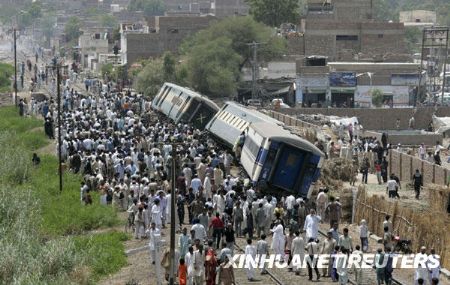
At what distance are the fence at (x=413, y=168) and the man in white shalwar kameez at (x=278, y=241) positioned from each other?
10.5 meters

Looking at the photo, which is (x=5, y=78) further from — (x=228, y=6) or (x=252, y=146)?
(x=252, y=146)

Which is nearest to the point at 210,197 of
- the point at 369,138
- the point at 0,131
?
the point at 369,138

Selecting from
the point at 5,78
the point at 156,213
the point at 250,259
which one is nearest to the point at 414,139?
the point at 156,213

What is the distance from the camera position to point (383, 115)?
59.3m

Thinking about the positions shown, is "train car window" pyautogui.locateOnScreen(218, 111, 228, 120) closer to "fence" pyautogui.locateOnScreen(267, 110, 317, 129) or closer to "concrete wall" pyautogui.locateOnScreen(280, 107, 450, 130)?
"fence" pyautogui.locateOnScreen(267, 110, 317, 129)

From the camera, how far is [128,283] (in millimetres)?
23484

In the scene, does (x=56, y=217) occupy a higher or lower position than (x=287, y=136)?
lower

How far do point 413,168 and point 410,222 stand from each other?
10.4 m

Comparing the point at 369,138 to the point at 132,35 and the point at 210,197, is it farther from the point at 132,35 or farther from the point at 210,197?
the point at 132,35

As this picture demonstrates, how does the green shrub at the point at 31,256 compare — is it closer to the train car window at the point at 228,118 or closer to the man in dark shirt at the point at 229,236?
the man in dark shirt at the point at 229,236

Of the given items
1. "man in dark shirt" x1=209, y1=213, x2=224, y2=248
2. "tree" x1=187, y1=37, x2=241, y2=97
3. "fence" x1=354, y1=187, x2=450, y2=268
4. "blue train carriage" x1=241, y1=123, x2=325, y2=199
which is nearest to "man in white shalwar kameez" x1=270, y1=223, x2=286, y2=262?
"man in dark shirt" x1=209, y1=213, x2=224, y2=248

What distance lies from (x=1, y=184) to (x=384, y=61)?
130 feet

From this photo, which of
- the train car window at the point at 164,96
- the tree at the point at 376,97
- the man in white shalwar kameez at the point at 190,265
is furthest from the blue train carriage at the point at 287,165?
the tree at the point at 376,97

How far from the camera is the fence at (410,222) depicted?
2442 cm
